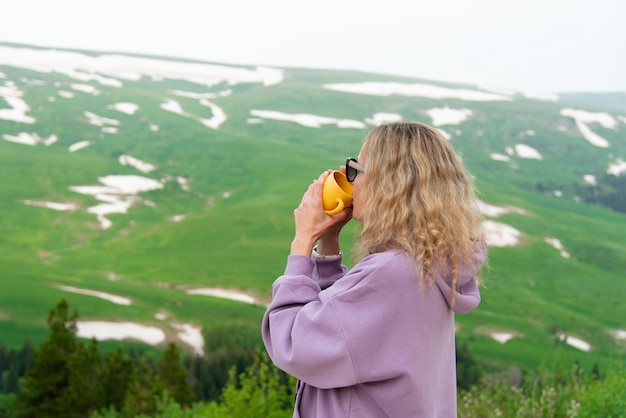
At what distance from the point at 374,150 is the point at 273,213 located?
39.5 meters

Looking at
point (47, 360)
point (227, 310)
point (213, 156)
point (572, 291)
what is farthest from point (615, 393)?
point (213, 156)

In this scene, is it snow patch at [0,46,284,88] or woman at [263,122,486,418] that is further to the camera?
snow patch at [0,46,284,88]

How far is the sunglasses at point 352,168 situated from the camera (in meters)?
A: 2.52

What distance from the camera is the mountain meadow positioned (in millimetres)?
27750

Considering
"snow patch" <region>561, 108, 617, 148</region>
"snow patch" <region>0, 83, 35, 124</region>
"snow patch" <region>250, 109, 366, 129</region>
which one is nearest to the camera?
"snow patch" <region>0, 83, 35, 124</region>

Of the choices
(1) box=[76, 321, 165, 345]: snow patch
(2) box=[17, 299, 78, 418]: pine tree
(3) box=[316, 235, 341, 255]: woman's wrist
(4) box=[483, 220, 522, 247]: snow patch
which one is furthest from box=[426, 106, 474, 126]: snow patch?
(3) box=[316, 235, 341, 255]: woman's wrist

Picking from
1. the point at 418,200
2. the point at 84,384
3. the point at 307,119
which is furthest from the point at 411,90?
the point at 418,200

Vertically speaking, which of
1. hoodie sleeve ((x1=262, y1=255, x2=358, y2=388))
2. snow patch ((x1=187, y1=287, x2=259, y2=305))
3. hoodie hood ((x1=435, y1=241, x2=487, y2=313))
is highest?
hoodie hood ((x1=435, y1=241, x2=487, y2=313))

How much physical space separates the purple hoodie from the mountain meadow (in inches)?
30.1

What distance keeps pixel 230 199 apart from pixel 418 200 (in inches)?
1770

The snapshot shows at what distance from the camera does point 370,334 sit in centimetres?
213

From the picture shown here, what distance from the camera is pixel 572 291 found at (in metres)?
35.2

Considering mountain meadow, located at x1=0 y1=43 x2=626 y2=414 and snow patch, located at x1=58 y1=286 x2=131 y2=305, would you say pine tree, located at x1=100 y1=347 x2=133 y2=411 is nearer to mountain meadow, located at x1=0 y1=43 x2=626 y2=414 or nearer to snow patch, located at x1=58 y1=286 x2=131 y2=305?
mountain meadow, located at x1=0 y1=43 x2=626 y2=414

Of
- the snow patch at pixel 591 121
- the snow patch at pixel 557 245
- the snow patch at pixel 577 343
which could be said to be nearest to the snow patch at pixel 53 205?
the snow patch at pixel 577 343
